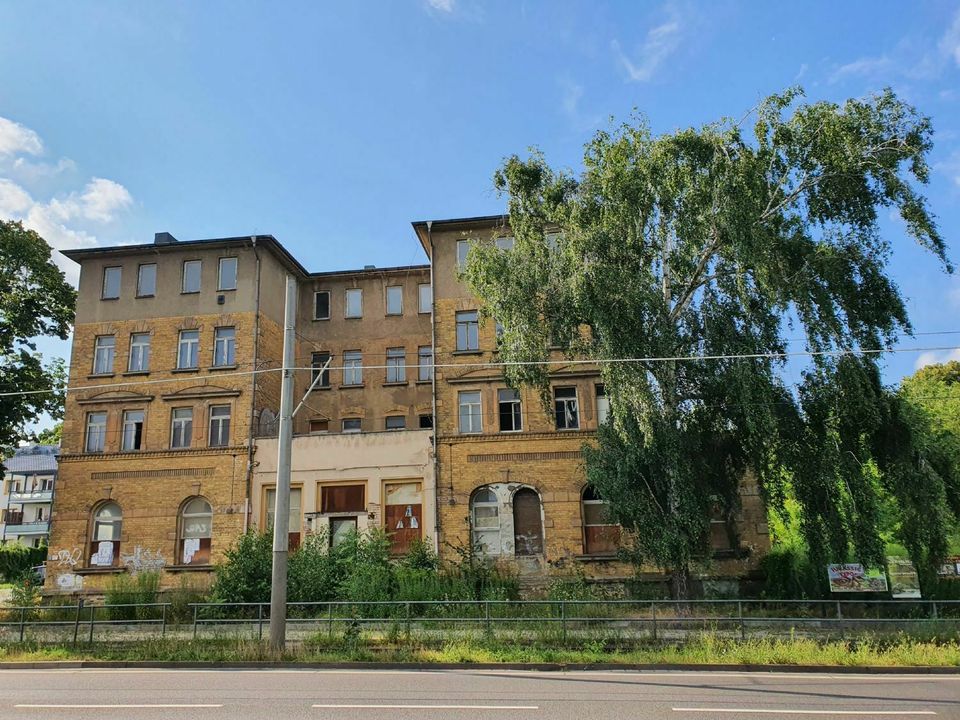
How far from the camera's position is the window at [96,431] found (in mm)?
29453

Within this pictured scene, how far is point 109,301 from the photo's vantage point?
31.0m

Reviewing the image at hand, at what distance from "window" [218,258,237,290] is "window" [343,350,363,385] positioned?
5.52 m

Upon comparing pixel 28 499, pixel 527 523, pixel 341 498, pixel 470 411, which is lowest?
pixel 527 523

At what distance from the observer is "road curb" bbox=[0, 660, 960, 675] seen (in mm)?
13359

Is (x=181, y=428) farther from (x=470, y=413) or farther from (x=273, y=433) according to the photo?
(x=470, y=413)

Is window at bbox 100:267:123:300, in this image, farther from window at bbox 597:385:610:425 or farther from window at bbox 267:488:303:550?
window at bbox 597:385:610:425

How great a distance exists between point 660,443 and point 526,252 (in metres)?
6.44

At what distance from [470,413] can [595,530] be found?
6.17 metres

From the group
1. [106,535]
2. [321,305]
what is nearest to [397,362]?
[321,305]

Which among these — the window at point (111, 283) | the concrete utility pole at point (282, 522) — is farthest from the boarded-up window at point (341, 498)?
the window at point (111, 283)

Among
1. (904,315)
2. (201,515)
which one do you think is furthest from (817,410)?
(201,515)

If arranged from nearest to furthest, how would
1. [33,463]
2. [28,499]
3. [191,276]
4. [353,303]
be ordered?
[191,276] < [353,303] < [28,499] < [33,463]

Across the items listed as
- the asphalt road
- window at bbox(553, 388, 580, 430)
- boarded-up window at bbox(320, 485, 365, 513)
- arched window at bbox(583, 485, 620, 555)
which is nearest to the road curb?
the asphalt road

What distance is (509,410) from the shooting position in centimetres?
2775
